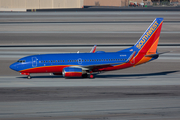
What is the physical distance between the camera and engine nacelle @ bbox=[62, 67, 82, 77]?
125 feet

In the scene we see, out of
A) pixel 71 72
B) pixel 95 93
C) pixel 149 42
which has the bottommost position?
pixel 95 93

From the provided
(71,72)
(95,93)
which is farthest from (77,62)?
(95,93)

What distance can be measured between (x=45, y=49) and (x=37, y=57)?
83.1ft

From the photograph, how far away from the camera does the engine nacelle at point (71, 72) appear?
1495 inches

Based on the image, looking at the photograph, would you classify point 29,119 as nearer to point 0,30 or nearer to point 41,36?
point 41,36

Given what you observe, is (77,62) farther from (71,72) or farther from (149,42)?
(149,42)

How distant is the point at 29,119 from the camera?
2406cm

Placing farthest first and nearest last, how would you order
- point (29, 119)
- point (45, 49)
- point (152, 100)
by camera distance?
1. point (45, 49)
2. point (152, 100)
3. point (29, 119)

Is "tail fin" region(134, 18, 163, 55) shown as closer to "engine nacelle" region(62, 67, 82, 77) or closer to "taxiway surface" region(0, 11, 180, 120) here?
"taxiway surface" region(0, 11, 180, 120)

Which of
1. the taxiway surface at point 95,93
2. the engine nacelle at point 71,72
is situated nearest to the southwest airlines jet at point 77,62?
the engine nacelle at point 71,72

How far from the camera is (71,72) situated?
3806cm

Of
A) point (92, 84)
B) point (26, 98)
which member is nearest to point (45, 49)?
point (92, 84)

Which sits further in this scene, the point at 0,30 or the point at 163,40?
the point at 0,30

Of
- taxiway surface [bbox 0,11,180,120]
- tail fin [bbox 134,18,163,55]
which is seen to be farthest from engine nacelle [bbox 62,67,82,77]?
Answer: tail fin [bbox 134,18,163,55]
